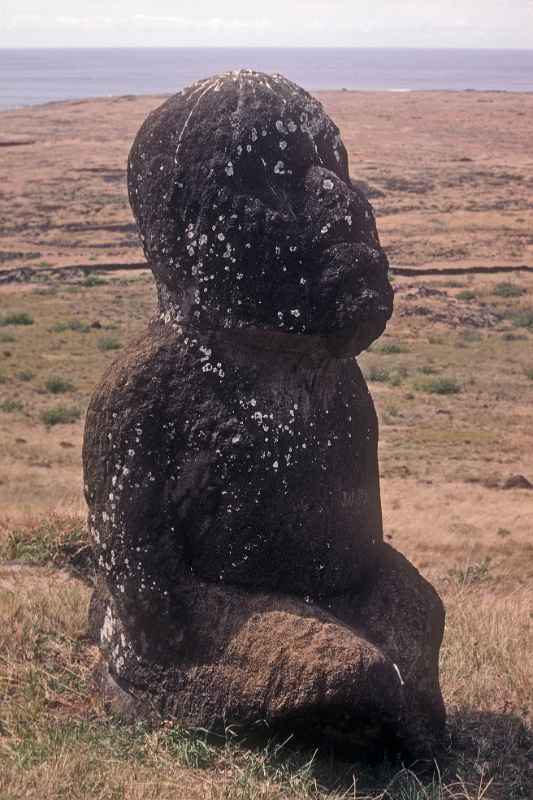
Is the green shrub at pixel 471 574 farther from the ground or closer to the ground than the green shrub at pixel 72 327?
farther from the ground

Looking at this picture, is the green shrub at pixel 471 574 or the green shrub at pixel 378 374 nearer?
the green shrub at pixel 471 574

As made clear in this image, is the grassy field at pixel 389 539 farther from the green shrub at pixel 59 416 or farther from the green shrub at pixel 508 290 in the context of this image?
the green shrub at pixel 508 290

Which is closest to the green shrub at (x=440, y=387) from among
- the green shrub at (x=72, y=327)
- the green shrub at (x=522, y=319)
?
the green shrub at (x=522, y=319)

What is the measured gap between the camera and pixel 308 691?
11.7ft

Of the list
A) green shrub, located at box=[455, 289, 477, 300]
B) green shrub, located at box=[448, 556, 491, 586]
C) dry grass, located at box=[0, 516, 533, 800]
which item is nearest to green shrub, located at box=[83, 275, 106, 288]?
green shrub, located at box=[455, 289, 477, 300]

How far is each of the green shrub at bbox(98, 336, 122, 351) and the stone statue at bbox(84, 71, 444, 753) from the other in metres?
16.5

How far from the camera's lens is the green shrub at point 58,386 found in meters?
17.0

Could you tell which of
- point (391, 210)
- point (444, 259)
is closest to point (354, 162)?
point (391, 210)

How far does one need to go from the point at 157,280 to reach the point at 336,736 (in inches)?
71.3

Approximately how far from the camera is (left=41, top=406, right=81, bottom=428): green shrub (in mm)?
14852

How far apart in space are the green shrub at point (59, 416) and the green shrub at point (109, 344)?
517 cm

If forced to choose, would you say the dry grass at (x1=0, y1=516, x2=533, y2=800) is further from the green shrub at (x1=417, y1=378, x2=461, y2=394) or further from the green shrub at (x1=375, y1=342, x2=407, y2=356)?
the green shrub at (x1=375, y1=342, x2=407, y2=356)

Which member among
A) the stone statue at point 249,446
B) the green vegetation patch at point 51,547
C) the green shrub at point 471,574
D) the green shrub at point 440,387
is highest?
the stone statue at point 249,446

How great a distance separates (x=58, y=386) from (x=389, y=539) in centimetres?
906
